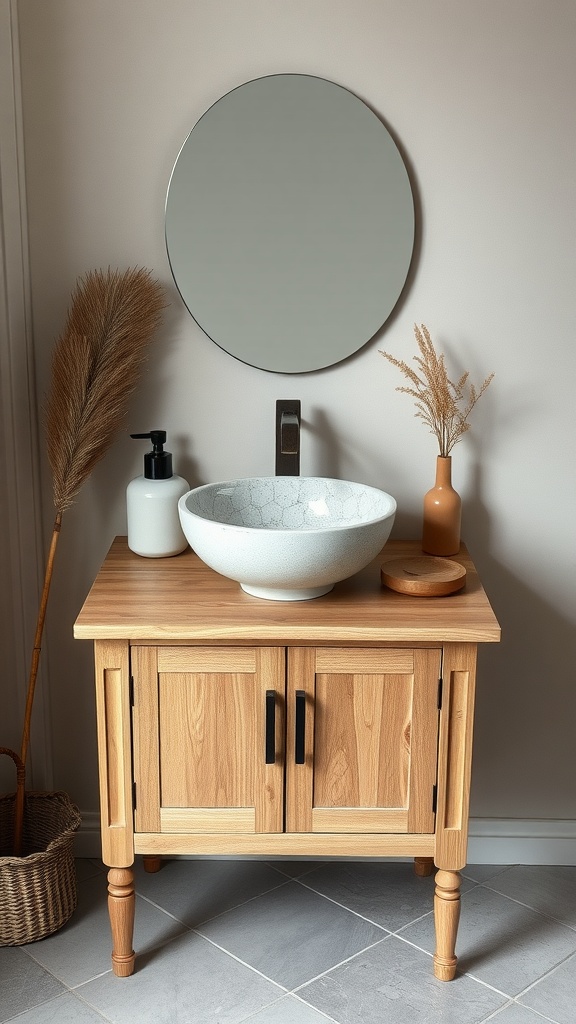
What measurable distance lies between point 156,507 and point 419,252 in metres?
0.76

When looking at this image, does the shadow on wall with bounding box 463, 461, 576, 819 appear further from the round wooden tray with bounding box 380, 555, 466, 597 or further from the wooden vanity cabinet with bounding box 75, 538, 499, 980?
the wooden vanity cabinet with bounding box 75, 538, 499, 980

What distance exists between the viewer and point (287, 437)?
209 centimetres

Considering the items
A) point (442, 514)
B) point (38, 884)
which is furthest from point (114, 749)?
point (442, 514)

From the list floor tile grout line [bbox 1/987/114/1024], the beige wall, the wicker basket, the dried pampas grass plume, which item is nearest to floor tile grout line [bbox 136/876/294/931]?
the wicker basket

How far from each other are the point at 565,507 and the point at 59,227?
125 centimetres

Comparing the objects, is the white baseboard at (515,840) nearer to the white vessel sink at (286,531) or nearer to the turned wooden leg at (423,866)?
the turned wooden leg at (423,866)

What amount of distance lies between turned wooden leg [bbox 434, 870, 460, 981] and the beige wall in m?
0.51

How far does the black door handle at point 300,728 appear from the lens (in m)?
1.77

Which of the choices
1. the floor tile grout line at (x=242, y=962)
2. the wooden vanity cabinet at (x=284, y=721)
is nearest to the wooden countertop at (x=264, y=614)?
the wooden vanity cabinet at (x=284, y=721)

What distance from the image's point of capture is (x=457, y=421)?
2.15 m

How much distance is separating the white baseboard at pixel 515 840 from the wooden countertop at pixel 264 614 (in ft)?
2.48

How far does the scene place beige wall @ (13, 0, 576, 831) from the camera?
1.99 metres

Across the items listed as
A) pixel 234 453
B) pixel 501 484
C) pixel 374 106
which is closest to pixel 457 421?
pixel 501 484

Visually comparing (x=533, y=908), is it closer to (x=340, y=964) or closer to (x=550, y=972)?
(x=550, y=972)
